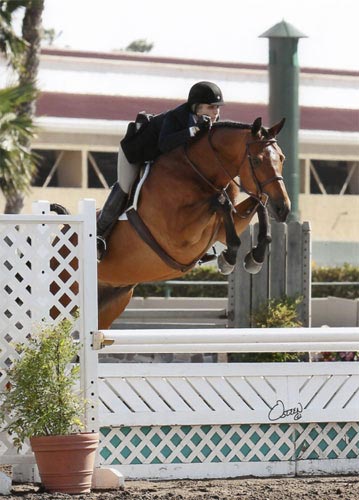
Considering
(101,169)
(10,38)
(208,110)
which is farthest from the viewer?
(101,169)

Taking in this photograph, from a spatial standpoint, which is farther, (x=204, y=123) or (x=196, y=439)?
(x=204, y=123)

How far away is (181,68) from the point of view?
93.3 feet

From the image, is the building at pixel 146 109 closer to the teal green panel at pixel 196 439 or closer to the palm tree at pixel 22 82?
the palm tree at pixel 22 82

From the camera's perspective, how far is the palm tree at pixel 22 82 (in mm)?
16422

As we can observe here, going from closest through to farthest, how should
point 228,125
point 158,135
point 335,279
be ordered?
1. point 228,125
2. point 158,135
3. point 335,279

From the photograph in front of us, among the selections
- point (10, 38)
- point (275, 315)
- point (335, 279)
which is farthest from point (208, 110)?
point (335, 279)

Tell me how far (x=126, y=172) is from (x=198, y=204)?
27.4 inches

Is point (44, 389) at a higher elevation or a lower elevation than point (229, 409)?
higher

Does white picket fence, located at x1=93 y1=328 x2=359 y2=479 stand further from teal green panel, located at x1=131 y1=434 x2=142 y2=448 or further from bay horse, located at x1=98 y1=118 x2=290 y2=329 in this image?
bay horse, located at x1=98 y1=118 x2=290 y2=329

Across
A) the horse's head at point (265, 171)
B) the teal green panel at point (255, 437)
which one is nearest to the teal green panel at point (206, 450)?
the teal green panel at point (255, 437)

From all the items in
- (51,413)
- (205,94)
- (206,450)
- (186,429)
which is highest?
(205,94)

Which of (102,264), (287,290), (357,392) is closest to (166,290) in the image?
(287,290)
